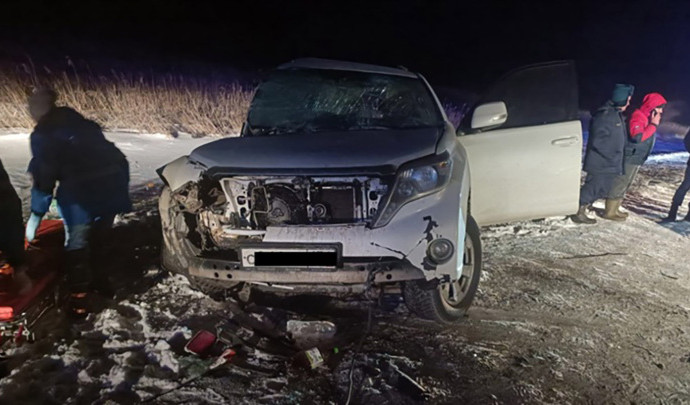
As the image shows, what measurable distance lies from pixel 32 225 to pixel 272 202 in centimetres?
211

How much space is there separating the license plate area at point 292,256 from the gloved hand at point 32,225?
1.93 m

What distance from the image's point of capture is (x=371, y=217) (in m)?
3.02

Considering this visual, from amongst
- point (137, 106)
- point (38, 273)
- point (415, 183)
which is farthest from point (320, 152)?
point (137, 106)

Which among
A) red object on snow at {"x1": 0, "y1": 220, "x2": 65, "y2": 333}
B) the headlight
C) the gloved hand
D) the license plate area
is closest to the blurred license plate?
the license plate area

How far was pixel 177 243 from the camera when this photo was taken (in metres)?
3.19

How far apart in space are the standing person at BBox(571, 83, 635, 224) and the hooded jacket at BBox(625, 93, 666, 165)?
276 mm

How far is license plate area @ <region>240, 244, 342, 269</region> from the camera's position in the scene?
2848mm

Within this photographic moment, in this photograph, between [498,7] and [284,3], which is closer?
[284,3]

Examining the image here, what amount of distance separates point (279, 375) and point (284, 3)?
131 ft

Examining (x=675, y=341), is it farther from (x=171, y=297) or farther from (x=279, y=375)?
(x=171, y=297)

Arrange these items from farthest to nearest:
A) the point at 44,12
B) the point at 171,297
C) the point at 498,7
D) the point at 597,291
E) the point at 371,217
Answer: the point at 498,7 < the point at 44,12 < the point at 597,291 < the point at 171,297 < the point at 371,217

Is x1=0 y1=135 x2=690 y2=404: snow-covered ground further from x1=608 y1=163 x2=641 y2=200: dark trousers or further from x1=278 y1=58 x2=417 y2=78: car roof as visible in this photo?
x1=278 y1=58 x2=417 y2=78: car roof

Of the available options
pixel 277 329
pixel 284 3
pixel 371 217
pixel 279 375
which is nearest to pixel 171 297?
pixel 277 329

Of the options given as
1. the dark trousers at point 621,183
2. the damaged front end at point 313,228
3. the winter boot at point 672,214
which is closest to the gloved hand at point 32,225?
the damaged front end at point 313,228
